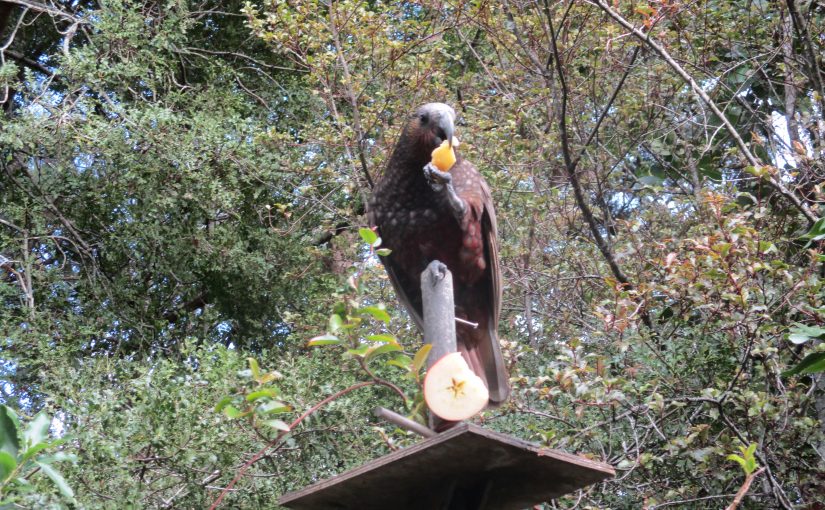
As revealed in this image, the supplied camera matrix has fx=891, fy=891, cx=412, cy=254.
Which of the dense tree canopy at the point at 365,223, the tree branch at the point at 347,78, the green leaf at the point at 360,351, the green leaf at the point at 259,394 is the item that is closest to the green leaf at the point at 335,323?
the green leaf at the point at 360,351

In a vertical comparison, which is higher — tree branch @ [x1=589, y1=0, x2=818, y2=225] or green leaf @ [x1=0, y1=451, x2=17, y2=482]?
tree branch @ [x1=589, y1=0, x2=818, y2=225]

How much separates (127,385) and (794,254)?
2.86 metres

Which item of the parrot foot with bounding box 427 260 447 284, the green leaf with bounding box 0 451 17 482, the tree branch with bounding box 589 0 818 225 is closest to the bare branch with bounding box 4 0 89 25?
the tree branch with bounding box 589 0 818 225

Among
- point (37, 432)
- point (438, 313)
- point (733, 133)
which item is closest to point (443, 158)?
point (438, 313)

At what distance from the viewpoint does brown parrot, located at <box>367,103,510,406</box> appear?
2.39 meters

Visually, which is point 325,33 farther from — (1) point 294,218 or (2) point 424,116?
(2) point 424,116

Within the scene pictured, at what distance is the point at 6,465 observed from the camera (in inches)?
53.7

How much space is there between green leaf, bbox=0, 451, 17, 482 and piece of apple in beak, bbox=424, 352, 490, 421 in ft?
2.53

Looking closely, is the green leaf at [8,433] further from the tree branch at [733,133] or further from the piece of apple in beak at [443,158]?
the tree branch at [733,133]

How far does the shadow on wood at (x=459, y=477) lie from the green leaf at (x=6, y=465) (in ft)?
1.79

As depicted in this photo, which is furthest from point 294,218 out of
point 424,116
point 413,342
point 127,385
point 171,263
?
point 424,116

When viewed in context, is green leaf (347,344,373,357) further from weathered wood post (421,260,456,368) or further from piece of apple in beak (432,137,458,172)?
piece of apple in beak (432,137,458,172)

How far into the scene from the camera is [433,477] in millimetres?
1708

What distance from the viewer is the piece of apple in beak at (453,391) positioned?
1779 millimetres
